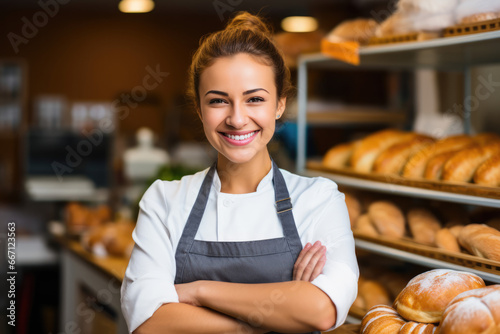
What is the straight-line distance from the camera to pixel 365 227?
1.98 meters

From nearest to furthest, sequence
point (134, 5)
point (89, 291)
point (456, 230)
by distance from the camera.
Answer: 1. point (456, 230)
2. point (134, 5)
3. point (89, 291)

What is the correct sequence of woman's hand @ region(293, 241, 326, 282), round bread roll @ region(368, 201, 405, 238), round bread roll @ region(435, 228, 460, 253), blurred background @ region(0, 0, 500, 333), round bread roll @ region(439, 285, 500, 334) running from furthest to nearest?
blurred background @ region(0, 0, 500, 333), round bread roll @ region(368, 201, 405, 238), round bread roll @ region(435, 228, 460, 253), woman's hand @ region(293, 241, 326, 282), round bread roll @ region(439, 285, 500, 334)

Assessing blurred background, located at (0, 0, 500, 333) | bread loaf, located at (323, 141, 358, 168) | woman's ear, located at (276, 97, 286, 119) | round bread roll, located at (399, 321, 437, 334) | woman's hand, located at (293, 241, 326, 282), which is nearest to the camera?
round bread roll, located at (399, 321, 437, 334)

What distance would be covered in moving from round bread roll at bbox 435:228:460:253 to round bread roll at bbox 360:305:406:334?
0.39 meters

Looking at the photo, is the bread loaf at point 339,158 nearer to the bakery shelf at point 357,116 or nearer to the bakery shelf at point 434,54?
the bakery shelf at point 434,54

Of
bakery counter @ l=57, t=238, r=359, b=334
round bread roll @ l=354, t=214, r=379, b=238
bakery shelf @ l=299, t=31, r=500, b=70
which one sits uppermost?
bakery shelf @ l=299, t=31, r=500, b=70

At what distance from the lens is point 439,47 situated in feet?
5.60

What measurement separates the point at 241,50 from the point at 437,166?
2.52ft

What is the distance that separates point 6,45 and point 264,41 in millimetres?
6586

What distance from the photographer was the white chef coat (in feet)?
4.14

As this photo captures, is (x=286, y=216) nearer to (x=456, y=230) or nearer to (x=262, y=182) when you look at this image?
(x=262, y=182)

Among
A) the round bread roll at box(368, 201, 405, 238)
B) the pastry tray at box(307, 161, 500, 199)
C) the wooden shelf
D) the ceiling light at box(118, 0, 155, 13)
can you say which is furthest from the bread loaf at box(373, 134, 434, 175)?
the ceiling light at box(118, 0, 155, 13)

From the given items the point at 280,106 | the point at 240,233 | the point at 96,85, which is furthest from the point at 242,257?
the point at 96,85

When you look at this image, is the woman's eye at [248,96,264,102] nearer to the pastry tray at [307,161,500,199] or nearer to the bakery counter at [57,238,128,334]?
the pastry tray at [307,161,500,199]
